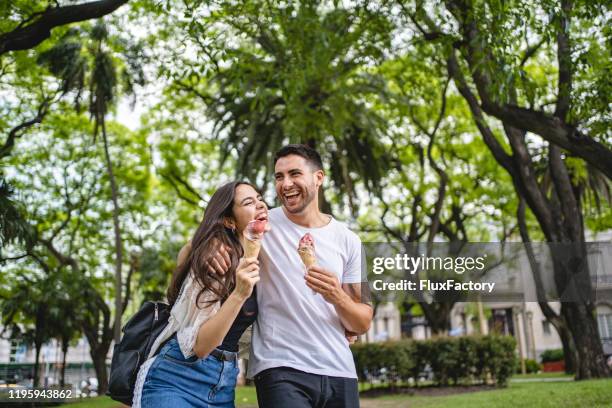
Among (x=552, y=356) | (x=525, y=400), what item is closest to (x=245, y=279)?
(x=525, y=400)

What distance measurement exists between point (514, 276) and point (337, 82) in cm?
855

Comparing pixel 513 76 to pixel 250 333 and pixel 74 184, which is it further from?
pixel 74 184

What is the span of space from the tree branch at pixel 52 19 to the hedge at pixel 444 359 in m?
12.6

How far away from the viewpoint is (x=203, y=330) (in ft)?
8.20

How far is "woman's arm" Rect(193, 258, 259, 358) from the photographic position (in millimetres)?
2482

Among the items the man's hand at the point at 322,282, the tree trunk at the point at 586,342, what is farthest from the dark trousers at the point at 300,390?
the tree trunk at the point at 586,342

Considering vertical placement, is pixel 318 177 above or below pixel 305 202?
above

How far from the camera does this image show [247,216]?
9.51 feet

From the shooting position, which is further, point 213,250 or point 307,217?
point 307,217

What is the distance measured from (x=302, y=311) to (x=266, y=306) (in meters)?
0.19

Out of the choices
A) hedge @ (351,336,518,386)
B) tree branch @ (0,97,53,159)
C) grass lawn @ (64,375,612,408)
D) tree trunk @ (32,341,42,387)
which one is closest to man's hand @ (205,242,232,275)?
grass lawn @ (64,375,612,408)

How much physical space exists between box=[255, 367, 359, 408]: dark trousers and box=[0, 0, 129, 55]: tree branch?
22.1ft

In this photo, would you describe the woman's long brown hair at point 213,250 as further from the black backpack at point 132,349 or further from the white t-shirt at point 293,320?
the white t-shirt at point 293,320

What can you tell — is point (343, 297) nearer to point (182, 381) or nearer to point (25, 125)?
point (182, 381)
